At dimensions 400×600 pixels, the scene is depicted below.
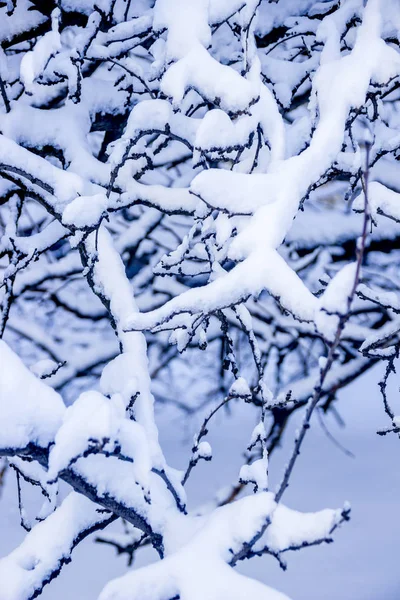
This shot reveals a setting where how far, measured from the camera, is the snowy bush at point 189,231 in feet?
3.89

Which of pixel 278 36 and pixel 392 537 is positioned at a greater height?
pixel 278 36

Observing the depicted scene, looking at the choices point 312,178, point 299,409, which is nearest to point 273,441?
point 299,409

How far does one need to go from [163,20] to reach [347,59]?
53 centimetres

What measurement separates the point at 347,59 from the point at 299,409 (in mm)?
1970

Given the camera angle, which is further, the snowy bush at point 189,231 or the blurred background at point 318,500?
the blurred background at point 318,500

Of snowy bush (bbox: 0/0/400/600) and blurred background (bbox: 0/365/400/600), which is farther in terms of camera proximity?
blurred background (bbox: 0/365/400/600)

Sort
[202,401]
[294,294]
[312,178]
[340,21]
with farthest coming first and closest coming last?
[202,401], [340,21], [312,178], [294,294]

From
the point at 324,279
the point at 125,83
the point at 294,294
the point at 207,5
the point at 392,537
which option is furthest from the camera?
the point at 392,537

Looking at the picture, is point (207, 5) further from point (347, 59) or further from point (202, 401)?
point (202, 401)

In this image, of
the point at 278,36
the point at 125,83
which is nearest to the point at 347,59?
the point at 125,83

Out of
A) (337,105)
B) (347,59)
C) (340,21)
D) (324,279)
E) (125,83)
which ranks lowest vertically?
(324,279)

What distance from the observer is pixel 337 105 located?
1593mm

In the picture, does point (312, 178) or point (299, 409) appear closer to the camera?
point (312, 178)

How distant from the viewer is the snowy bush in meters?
1.18
